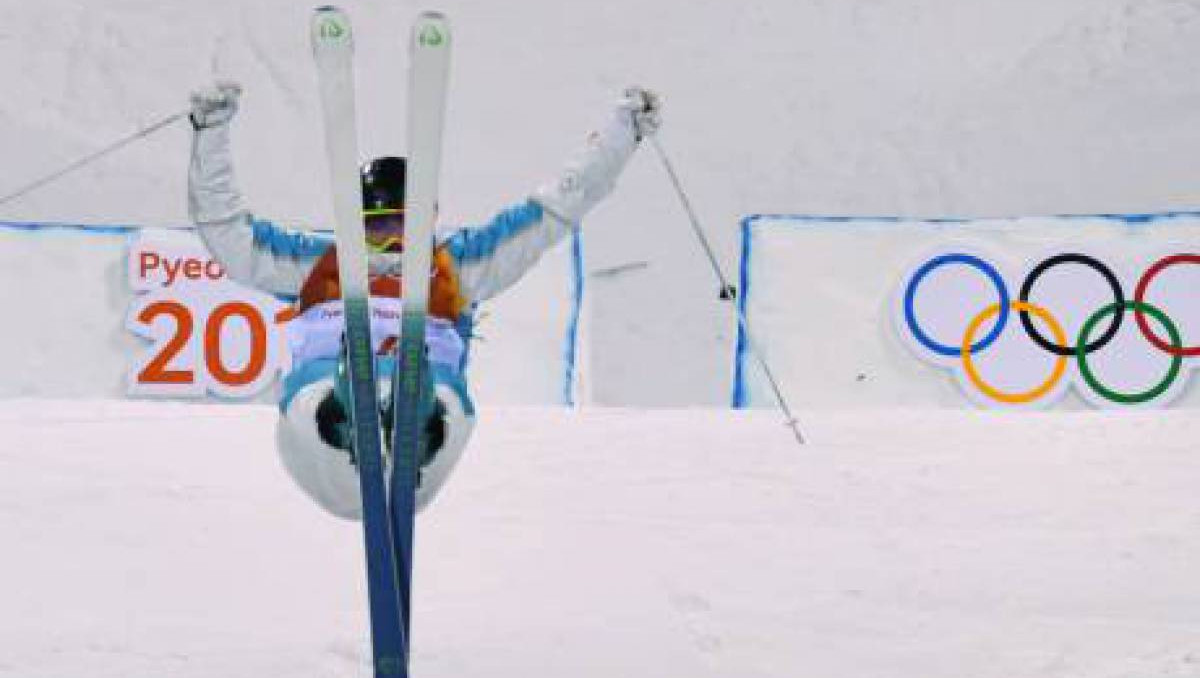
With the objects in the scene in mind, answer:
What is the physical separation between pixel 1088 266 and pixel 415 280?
296 inches

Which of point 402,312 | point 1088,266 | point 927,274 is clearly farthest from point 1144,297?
point 402,312

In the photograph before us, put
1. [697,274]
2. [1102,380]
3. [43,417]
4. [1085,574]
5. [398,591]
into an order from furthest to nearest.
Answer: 1. [697,274]
2. [1102,380]
3. [43,417]
4. [1085,574]
5. [398,591]

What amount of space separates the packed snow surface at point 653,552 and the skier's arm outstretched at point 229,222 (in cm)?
87

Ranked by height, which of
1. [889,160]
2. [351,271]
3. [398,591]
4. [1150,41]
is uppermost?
[1150,41]

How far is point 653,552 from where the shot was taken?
5.12 metres

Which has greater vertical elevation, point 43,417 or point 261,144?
point 261,144

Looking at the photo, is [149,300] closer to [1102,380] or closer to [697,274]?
[697,274]

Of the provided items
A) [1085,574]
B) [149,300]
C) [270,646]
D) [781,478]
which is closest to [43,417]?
[149,300]

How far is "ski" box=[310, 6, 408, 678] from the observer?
10.1ft

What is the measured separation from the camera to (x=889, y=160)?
14219mm

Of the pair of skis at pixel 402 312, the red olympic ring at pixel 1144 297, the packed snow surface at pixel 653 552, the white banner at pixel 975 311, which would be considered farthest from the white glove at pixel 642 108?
the red olympic ring at pixel 1144 297

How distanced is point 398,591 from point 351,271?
638 mm

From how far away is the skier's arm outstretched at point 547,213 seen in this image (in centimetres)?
408

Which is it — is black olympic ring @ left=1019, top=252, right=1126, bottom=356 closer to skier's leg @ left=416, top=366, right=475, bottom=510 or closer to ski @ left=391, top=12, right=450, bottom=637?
skier's leg @ left=416, top=366, right=475, bottom=510
